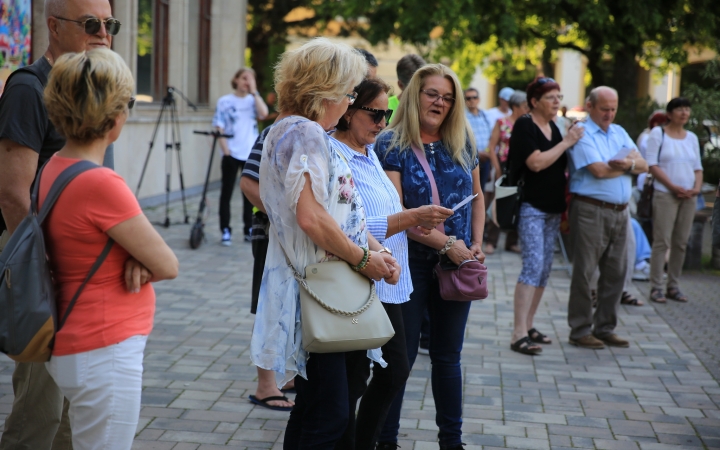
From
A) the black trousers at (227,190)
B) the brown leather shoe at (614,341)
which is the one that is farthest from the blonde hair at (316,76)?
the black trousers at (227,190)

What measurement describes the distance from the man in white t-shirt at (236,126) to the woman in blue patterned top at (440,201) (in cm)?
666

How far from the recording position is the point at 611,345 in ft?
21.9

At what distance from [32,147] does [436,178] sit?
1893 millimetres

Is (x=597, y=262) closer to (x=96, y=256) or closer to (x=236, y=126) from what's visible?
(x=96, y=256)

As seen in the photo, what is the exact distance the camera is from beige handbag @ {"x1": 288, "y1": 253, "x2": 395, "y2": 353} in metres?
2.95

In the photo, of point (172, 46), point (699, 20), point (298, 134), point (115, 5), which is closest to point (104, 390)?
point (298, 134)

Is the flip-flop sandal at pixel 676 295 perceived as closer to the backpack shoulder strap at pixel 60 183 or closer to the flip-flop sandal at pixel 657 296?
the flip-flop sandal at pixel 657 296

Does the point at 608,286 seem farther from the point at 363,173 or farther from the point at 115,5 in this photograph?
the point at 115,5

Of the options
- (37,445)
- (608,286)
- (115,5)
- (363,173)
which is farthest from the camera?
(115,5)

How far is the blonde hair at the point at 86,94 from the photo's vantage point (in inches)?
96.0

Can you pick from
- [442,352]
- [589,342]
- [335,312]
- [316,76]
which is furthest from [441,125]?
[589,342]

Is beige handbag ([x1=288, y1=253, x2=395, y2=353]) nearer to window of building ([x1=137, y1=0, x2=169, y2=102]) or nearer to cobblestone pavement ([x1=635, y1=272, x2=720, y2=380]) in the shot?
cobblestone pavement ([x1=635, y1=272, x2=720, y2=380])

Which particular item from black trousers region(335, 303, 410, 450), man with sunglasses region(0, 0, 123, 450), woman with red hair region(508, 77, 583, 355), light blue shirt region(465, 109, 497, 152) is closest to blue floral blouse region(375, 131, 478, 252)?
black trousers region(335, 303, 410, 450)

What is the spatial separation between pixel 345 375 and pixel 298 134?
91 centimetres
